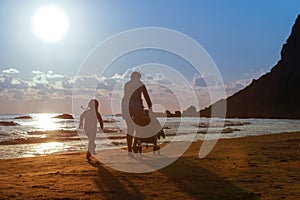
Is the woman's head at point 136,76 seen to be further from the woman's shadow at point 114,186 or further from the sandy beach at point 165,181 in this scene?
the woman's shadow at point 114,186

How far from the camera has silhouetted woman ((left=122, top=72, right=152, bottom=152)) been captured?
465 inches

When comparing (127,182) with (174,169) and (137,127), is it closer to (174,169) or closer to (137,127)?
(174,169)

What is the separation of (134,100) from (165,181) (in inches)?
178

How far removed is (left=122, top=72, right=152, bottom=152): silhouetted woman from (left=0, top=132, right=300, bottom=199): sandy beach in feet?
6.36

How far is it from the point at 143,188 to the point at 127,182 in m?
0.68

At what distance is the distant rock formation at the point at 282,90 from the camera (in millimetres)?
162875

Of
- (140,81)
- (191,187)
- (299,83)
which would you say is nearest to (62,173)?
(191,187)

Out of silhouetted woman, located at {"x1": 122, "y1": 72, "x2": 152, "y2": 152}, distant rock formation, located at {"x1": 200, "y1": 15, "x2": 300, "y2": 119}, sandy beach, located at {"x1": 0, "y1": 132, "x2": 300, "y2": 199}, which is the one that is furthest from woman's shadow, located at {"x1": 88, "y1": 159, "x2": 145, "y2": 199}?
distant rock formation, located at {"x1": 200, "y1": 15, "x2": 300, "y2": 119}

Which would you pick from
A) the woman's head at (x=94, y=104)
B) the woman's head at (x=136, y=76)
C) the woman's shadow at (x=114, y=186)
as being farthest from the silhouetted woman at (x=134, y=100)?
the woman's shadow at (x=114, y=186)

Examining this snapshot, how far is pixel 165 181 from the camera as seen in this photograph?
769 centimetres

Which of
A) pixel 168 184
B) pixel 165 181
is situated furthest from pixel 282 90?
pixel 168 184

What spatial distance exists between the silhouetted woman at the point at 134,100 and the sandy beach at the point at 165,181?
6.36 feet

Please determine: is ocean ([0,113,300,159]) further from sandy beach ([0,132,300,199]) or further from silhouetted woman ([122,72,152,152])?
sandy beach ([0,132,300,199])

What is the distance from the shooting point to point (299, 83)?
16450 centimetres
